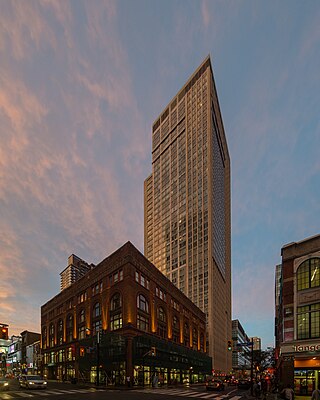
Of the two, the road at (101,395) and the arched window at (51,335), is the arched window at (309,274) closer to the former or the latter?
the road at (101,395)

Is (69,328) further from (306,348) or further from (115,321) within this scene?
(306,348)

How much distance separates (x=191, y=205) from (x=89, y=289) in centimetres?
9549

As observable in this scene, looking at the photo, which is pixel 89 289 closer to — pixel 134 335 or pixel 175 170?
pixel 134 335

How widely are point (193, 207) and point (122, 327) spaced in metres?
107

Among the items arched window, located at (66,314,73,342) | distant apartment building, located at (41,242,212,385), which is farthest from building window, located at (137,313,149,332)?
arched window, located at (66,314,73,342)

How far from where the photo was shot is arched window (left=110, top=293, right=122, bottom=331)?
183 ft

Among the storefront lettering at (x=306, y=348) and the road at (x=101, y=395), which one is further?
the storefront lettering at (x=306, y=348)

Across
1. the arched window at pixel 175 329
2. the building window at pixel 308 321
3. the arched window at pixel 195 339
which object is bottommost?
the arched window at pixel 195 339

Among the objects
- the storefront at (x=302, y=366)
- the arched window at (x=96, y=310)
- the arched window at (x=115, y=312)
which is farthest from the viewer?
the arched window at (x=96, y=310)

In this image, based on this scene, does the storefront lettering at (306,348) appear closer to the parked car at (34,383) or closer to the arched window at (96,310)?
the parked car at (34,383)

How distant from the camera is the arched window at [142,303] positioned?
58.1 m

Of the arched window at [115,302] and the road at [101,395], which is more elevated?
the arched window at [115,302]

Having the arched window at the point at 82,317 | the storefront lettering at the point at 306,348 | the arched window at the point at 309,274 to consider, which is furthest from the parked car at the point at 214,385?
the arched window at the point at 82,317

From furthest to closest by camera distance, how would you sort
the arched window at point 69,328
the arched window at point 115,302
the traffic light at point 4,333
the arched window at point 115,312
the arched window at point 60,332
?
the arched window at point 60,332, the arched window at point 69,328, the arched window at point 115,302, the arched window at point 115,312, the traffic light at point 4,333
